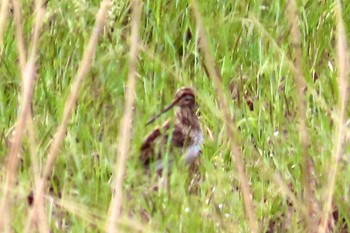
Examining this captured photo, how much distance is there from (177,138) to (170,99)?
187 mm

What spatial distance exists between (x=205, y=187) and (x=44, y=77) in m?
1.05

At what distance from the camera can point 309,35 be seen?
504 cm

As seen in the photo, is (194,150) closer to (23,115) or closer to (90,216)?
(90,216)

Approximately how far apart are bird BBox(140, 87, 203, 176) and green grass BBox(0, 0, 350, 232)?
5 cm

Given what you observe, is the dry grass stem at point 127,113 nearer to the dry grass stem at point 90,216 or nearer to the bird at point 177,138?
the dry grass stem at point 90,216

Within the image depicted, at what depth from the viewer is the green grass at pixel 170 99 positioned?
3750 millimetres

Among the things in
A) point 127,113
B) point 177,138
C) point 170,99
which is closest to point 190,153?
point 177,138

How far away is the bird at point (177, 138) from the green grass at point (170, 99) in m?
0.05

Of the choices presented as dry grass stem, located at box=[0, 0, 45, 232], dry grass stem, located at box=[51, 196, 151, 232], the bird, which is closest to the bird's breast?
the bird

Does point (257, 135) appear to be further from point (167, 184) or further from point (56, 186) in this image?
point (56, 186)

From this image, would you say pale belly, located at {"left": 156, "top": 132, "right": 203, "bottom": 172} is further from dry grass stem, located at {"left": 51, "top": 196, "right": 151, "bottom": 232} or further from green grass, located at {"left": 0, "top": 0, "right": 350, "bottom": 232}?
dry grass stem, located at {"left": 51, "top": 196, "right": 151, "bottom": 232}

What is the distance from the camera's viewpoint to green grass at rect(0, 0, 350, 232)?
148 inches

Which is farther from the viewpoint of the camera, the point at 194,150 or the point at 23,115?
the point at 194,150

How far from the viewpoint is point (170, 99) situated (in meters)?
4.73
